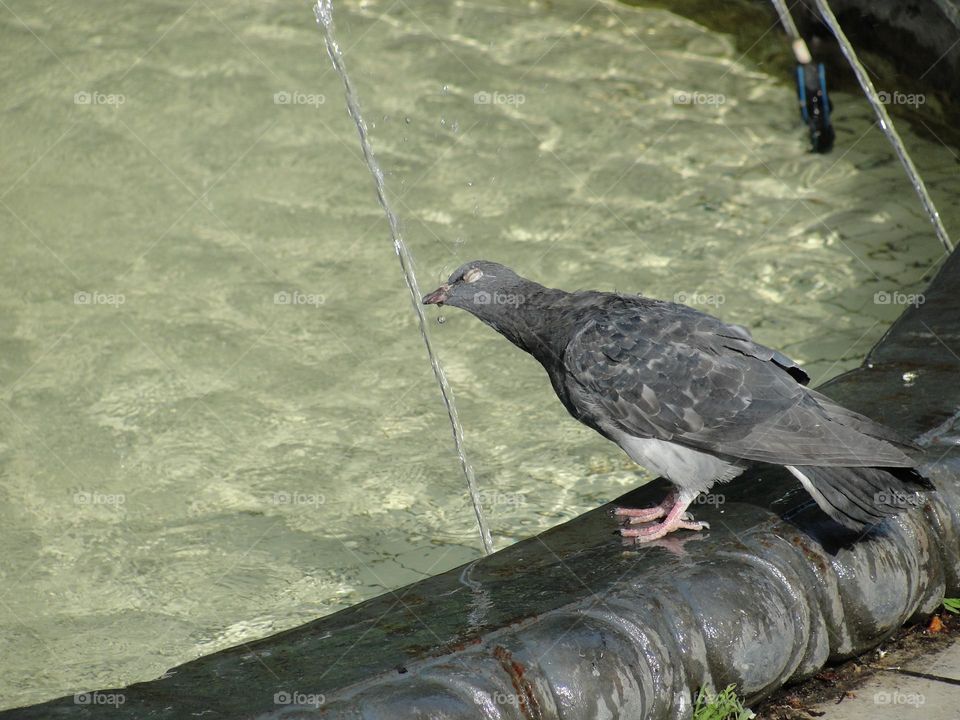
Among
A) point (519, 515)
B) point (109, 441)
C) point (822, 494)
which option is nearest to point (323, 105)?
point (109, 441)

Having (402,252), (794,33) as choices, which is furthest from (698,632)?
(794,33)

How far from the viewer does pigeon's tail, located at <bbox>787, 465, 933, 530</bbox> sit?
3357 millimetres

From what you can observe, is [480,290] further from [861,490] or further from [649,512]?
[861,490]

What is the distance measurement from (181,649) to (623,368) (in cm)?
186

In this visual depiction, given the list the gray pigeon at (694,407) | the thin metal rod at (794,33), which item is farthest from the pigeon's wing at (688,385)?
the thin metal rod at (794,33)

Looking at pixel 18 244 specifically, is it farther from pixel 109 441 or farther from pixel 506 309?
pixel 506 309

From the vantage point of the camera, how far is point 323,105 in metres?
8.02

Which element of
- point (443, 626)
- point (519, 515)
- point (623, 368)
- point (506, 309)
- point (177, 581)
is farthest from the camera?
point (519, 515)

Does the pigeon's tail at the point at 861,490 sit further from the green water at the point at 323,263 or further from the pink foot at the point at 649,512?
the green water at the point at 323,263

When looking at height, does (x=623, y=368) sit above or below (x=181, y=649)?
above

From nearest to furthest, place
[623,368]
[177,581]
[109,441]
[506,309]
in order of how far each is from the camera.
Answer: [623,368]
[506,309]
[177,581]
[109,441]

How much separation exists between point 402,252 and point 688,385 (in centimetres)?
317

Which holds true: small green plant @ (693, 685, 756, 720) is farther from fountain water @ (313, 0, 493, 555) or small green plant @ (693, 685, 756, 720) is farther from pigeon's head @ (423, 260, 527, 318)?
fountain water @ (313, 0, 493, 555)

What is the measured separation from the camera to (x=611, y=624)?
3.01 meters
